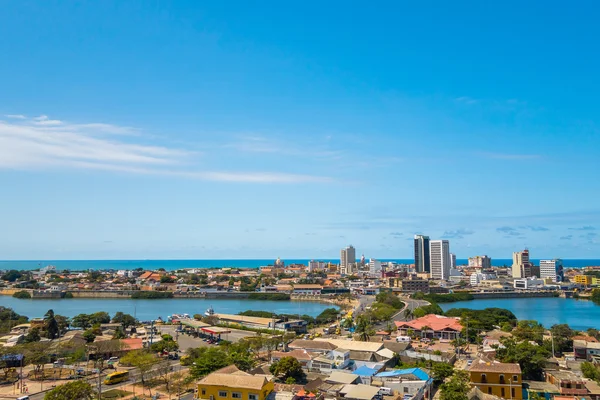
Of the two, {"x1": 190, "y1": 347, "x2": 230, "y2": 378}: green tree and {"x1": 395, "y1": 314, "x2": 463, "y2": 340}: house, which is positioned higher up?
{"x1": 190, "y1": 347, "x2": 230, "y2": 378}: green tree

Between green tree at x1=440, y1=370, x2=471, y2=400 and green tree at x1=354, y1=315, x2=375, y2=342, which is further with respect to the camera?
green tree at x1=354, y1=315, x2=375, y2=342

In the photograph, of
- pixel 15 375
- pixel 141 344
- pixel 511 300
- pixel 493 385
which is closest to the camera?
pixel 493 385

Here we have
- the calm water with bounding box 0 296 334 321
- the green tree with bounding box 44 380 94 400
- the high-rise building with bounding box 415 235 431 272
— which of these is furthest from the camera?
the high-rise building with bounding box 415 235 431 272

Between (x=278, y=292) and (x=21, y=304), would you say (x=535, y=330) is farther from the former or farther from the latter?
(x=21, y=304)

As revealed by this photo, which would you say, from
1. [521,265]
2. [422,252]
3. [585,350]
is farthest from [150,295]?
[521,265]

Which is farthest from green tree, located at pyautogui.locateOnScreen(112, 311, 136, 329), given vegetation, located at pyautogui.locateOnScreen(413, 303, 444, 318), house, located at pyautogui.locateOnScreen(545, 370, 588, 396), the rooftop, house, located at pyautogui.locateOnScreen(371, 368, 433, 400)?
house, located at pyautogui.locateOnScreen(545, 370, 588, 396)

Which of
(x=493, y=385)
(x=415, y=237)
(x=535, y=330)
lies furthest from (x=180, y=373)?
(x=415, y=237)

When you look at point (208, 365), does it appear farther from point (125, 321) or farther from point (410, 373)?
point (125, 321)

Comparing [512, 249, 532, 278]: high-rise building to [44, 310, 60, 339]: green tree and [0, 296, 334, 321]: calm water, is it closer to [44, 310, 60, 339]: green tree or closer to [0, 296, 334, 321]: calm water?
[0, 296, 334, 321]: calm water
